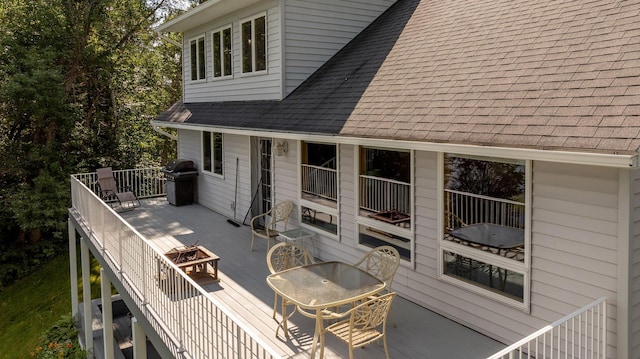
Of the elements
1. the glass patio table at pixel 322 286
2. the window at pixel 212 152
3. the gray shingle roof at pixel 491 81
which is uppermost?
the gray shingle roof at pixel 491 81

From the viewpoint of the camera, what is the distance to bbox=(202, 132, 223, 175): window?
1245 cm

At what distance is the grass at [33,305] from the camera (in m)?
13.2

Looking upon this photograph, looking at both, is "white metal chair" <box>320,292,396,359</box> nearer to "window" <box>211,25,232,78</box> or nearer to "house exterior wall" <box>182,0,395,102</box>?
"house exterior wall" <box>182,0,395,102</box>

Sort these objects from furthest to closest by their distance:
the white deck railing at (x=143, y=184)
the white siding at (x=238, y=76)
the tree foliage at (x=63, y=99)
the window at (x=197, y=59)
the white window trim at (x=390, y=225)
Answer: the tree foliage at (x=63, y=99)
the white deck railing at (x=143, y=184)
the window at (x=197, y=59)
the white siding at (x=238, y=76)
the white window trim at (x=390, y=225)

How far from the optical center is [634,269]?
14.4ft

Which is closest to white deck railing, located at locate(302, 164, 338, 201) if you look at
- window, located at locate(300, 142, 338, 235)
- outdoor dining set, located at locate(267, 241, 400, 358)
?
window, located at locate(300, 142, 338, 235)

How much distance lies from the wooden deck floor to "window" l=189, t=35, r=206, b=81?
200 inches

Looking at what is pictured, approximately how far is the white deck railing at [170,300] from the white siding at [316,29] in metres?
4.50

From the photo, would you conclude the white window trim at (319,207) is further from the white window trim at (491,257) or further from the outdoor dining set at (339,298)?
the white window trim at (491,257)

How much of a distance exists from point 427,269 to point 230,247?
421 cm

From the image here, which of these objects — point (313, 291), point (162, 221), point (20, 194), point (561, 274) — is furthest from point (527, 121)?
point (20, 194)

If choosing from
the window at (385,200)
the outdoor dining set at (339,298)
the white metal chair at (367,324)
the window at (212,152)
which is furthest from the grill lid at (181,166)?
the white metal chair at (367,324)

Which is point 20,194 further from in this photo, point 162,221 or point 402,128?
point 402,128

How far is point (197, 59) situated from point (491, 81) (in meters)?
9.83
